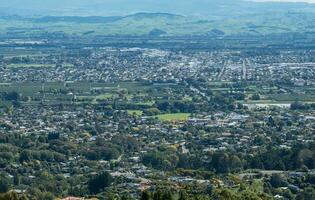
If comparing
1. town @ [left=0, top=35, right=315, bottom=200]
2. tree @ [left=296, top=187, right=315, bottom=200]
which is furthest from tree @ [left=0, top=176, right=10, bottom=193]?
tree @ [left=296, top=187, right=315, bottom=200]

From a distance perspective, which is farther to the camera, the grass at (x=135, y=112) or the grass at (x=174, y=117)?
the grass at (x=135, y=112)

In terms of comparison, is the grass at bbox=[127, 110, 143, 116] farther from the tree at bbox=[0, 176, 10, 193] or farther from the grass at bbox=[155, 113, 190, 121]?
the tree at bbox=[0, 176, 10, 193]

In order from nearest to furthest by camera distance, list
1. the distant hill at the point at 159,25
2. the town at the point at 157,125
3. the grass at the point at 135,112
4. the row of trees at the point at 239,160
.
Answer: the town at the point at 157,125, the row of trees at the point at 239,160, the grass at the point at 135,112, the distant hill at the point at 159,25

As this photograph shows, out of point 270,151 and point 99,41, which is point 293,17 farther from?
point 270,151

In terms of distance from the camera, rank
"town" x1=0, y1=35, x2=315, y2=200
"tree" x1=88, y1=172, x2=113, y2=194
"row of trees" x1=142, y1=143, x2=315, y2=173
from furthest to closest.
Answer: "row of trees" x1=142, y1=143, x2=315, y2=173 < "town" x1=0, y1=35, x2=315, y2=200 < "tree" x1=88, y1=172, x2=113, y2=194

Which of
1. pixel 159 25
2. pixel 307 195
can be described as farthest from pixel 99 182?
pixel 159 25

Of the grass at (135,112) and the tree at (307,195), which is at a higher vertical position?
the tree at (307,195)

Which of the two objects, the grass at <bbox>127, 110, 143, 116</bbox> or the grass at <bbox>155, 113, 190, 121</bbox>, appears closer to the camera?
the grass at <bbox>155, 113, 190, 121</bbox>

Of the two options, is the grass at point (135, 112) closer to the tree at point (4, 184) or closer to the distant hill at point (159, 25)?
the tree at point (4, 184)

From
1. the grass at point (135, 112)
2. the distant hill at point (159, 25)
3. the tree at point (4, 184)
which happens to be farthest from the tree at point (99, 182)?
the distant hill at point (159, 25)
